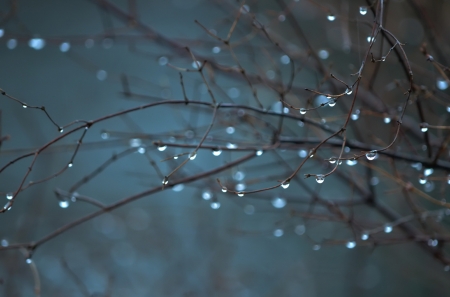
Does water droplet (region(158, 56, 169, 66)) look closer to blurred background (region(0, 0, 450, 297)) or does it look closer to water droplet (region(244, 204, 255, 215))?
blurred background (region(0, 0, 450, 297))

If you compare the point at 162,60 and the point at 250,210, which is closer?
the point at 162,60

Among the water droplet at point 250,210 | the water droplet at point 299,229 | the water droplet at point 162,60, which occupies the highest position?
the water droplet at point 162,60

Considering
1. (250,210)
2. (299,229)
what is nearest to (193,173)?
(250,210)

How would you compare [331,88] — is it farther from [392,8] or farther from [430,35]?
[392,8]

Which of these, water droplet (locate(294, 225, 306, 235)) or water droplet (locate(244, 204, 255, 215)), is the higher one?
water droplet (locate(244, 204, 255, 215))

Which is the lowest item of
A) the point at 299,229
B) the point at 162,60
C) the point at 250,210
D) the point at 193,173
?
the point at 299,229

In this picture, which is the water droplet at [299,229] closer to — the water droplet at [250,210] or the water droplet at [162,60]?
the water droplet at [250,210]

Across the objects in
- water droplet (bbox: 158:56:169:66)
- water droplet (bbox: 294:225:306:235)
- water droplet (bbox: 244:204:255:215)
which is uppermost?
water droplet (bbox: 158:56:169:66)

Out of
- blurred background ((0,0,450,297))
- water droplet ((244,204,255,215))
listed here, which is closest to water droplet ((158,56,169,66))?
blurred background ((0,0,450,297))

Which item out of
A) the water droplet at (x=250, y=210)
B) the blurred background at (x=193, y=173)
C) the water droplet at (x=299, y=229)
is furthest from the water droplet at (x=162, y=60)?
the water droplet at (x=299, y=229)

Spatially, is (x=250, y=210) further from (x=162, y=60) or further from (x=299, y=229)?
(x=162, y=60)

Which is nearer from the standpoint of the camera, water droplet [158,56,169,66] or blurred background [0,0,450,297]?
water droplet [158,56,169,66]

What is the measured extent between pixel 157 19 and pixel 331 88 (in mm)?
3873

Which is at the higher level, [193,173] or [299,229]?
[193,173]
